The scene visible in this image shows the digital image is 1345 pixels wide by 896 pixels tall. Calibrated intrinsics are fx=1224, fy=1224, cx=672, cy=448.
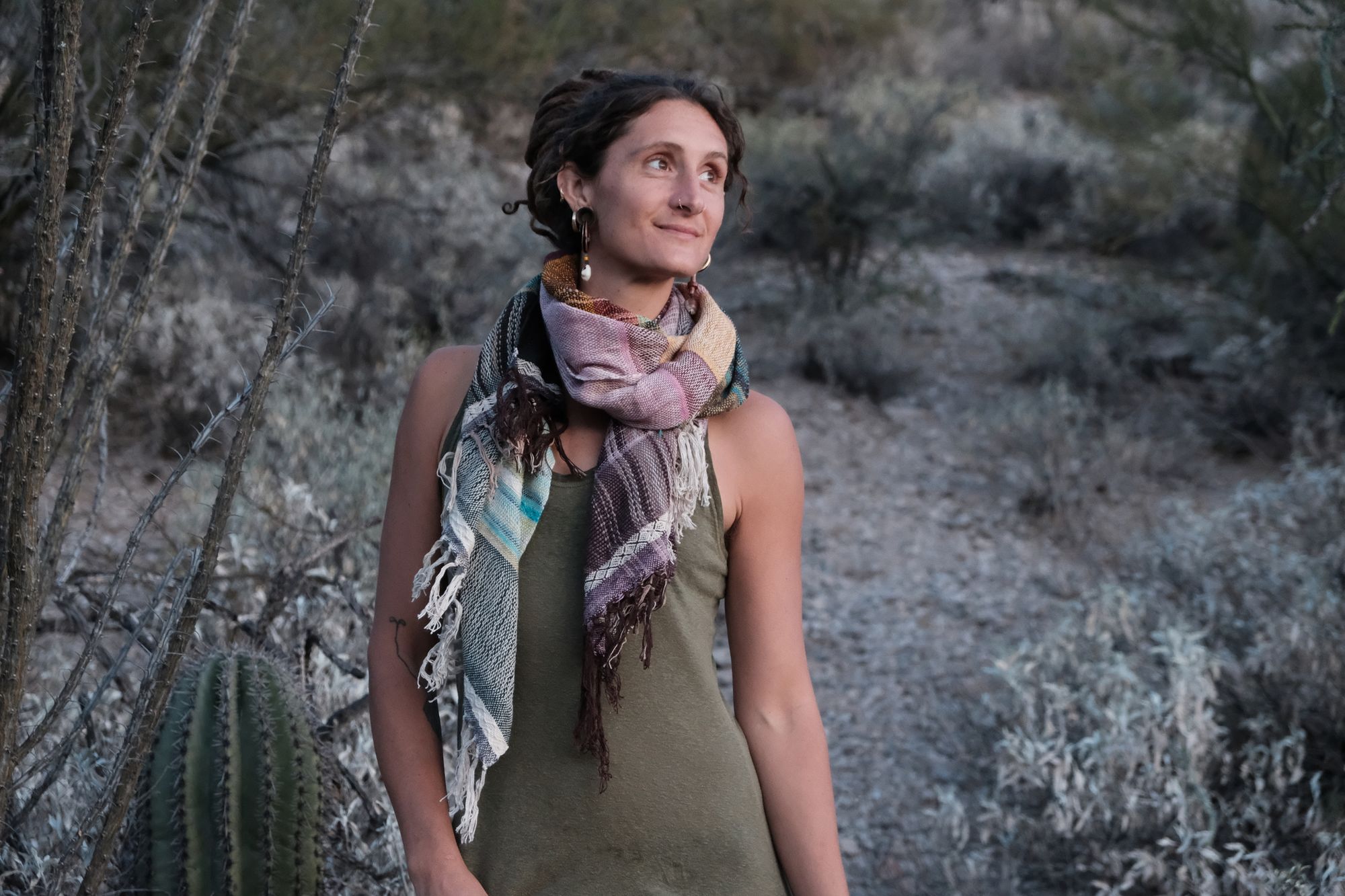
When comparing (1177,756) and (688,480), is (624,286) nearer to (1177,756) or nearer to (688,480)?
(688,480)

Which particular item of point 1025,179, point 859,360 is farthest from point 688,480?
point 1025,179

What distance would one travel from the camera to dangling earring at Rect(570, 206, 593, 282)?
1717 millimetres

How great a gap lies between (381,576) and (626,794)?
443 mm

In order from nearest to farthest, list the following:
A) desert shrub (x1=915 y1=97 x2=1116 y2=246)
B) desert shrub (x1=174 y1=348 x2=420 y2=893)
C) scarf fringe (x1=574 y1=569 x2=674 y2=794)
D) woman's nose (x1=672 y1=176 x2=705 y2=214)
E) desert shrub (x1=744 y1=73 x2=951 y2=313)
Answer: scarf fringe (x1=574 y1=569 x2=674 y2=794), woman's nose (x1=672 y1=176 x2=705 y2=214), desert shrub (x1=174 y1=348 x2=420 y2=893), desert shrub (x1=744 y1=73 x2=951 y2=313), desert shrub (x1=915 y1=97 x2=1116 y2=246)

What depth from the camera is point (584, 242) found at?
Answer: 5.67ft

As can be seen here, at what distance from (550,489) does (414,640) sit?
11.1 inches

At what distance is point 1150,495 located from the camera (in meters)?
5.91

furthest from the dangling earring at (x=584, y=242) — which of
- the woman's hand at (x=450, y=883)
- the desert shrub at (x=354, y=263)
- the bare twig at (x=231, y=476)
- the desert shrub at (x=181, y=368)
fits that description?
the desert shrub at (x=181, y=368)

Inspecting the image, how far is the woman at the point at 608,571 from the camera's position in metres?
1.55

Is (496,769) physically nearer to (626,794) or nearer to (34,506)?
(626,794)

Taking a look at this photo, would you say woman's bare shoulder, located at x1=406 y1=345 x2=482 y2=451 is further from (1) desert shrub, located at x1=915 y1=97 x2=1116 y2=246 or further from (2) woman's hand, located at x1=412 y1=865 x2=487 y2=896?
(1) desert shrub, located at x1=915 y1=97 x2=1116 y2=246

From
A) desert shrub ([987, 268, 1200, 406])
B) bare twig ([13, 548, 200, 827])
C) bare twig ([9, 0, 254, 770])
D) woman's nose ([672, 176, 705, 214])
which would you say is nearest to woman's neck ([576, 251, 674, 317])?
woman's nose ([672, 176, 705, 214])

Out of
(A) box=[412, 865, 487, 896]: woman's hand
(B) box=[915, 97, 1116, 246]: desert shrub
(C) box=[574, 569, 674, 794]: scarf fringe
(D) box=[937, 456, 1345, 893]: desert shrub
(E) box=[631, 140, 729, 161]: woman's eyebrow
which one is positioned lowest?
(D) box=[937, 456, 1345, 893]: desert shrub

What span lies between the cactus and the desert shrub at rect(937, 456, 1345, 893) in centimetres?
194
